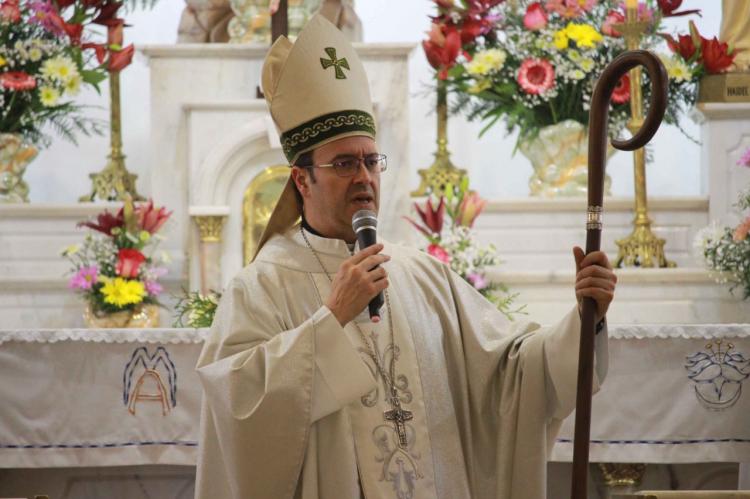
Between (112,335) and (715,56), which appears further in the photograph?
(715,56)

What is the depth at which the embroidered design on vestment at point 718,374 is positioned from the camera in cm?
480

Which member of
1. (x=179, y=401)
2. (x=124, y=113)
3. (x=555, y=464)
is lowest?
(x=555, y=464)

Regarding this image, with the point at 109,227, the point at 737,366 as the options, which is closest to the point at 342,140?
the point at 737,366

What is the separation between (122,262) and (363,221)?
271cm

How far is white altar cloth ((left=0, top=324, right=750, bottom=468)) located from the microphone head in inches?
67.8

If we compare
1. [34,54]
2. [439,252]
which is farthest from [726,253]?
[34,54]

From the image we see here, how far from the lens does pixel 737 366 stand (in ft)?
15.8

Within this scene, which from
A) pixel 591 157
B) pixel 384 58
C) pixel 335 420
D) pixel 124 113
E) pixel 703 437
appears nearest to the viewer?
pixel 591 157

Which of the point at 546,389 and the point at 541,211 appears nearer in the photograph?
the point at 546,389

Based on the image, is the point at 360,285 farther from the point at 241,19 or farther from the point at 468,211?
the point at 241,19

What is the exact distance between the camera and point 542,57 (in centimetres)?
633

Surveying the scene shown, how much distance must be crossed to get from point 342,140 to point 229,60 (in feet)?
9.93

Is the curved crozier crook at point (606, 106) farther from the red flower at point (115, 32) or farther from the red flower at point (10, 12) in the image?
the red flower at point (10, 12)

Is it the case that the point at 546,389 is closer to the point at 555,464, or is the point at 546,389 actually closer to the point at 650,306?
the point at 555,464
